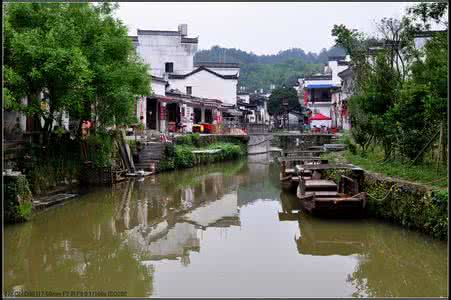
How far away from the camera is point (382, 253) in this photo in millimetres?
10102

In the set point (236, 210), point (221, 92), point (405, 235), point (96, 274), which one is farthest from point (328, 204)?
point (221, 92)

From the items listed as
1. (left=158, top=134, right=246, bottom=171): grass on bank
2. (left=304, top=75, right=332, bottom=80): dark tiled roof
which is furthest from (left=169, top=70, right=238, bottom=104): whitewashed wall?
(left=158, top=134, right=246, bottom=171): grass on bank

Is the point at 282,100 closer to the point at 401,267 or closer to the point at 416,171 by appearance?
the point at 416,171

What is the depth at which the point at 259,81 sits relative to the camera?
90.0 metres

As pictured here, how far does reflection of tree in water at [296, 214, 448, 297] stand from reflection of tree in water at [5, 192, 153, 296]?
12.7ft

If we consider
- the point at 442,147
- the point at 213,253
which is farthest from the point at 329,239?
the point at 442,147

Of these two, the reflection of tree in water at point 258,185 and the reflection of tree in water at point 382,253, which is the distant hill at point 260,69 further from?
the reflection of tree in water at point 382,253

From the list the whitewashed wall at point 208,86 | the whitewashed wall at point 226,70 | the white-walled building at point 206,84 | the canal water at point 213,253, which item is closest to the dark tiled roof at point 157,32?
the white-walled building at point 206,84

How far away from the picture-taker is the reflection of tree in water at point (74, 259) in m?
8.13

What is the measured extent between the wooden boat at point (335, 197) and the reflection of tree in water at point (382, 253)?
1.05 ft

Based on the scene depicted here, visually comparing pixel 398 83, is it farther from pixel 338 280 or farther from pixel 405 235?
pixel 338 280

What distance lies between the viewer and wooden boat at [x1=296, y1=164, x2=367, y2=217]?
1251cm

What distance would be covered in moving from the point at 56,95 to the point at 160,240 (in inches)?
243

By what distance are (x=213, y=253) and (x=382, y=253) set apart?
363 centimetres
